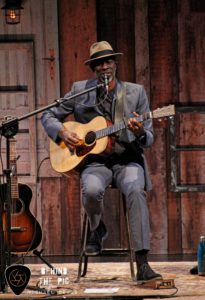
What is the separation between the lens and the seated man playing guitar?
7.06 m

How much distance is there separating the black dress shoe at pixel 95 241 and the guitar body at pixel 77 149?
20.6 inches

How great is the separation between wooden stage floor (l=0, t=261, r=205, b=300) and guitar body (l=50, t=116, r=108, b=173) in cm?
82

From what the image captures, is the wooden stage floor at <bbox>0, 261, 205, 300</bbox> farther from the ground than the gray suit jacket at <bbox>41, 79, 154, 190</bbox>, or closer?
closer

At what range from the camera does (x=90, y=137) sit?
730cm

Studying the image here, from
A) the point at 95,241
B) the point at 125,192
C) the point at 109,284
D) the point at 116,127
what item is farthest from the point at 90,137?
the point at 109,284

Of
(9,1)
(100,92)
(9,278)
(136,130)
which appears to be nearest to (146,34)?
(9,1)

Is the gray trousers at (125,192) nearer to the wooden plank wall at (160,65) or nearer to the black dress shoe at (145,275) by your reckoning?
the black dress shoe at (145,275)

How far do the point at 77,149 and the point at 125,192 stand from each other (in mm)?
496

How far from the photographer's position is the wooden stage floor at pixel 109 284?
6.71 m

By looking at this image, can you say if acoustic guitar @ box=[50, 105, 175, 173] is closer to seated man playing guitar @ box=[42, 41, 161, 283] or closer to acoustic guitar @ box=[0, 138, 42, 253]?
seated man playing guitar @ box=[42, 41, 161, 283]

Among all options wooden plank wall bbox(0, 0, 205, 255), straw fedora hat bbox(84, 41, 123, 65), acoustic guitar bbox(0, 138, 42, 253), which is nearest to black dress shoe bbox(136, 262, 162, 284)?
acoustic guitar bbox(0, 138, 42, 253)

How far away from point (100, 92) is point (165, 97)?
199 centimetres

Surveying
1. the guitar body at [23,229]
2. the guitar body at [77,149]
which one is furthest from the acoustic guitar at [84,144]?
the guitar body at [23,229]

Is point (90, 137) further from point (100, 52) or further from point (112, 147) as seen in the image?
point (100, 52)
